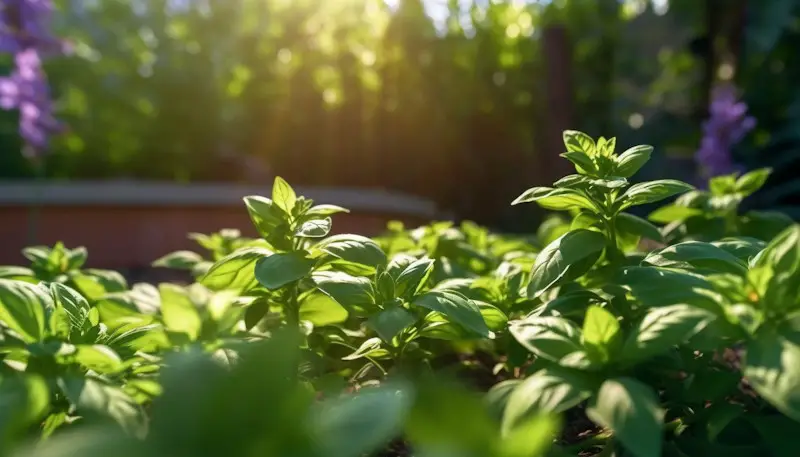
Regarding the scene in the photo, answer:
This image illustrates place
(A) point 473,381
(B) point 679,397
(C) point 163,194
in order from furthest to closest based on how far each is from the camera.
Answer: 1. (C) point 163,194
2. (A) point 473,381
3. (B) point 679,397

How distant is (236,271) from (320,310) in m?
0.14

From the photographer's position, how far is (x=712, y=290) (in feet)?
2.44

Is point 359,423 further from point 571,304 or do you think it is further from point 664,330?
point 571,304

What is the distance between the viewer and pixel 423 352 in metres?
0.99

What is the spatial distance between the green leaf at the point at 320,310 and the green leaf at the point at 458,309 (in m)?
0.19

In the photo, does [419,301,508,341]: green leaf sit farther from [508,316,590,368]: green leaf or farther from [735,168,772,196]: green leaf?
[735,168,772,196]: green leaf

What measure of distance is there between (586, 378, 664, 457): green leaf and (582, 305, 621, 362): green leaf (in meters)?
0.06

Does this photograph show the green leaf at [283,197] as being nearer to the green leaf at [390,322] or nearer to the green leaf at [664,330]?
the green leaf at [390,322]

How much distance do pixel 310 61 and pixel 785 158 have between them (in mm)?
3190

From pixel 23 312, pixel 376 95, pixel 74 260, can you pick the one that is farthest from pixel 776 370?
pixel 376 95

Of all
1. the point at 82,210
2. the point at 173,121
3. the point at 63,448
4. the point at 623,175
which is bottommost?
the point at 82,210

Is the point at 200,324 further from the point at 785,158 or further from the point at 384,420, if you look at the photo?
the point at 785,158

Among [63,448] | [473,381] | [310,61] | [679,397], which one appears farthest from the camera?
[310,61]

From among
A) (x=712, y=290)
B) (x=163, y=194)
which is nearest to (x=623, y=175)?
(x=712, y=290)
